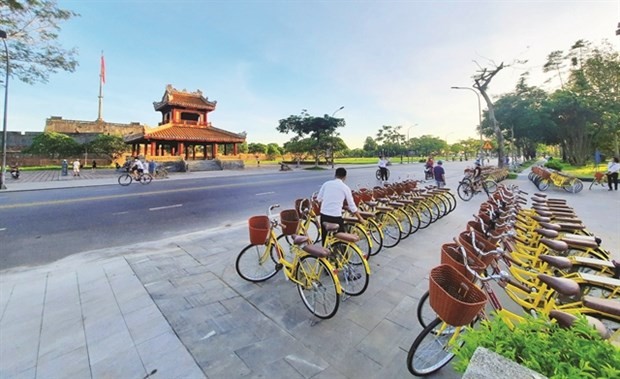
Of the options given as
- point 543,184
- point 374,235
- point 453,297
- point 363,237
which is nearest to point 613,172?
point 543,184

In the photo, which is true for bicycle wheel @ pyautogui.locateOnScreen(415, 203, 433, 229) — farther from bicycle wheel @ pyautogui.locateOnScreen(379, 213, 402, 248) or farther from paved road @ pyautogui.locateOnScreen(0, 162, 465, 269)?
paved road @ pyautogui.locateOnScreen(0, 162, 465, 269)

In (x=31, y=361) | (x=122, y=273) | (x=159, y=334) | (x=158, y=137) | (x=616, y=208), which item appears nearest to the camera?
(x=31, y=361)

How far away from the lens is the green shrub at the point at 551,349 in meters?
1.21

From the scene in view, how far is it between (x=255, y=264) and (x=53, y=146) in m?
40.9

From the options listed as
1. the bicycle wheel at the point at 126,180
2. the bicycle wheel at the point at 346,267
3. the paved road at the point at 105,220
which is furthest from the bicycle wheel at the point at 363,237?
the bicycle wheel at the point at 126,180

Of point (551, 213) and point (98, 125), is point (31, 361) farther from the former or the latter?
point (98, 125)

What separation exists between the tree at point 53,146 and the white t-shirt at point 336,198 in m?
41.1

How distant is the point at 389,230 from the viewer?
5.66 metres

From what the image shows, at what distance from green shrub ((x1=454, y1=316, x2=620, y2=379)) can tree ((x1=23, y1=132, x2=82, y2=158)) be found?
43614 mm

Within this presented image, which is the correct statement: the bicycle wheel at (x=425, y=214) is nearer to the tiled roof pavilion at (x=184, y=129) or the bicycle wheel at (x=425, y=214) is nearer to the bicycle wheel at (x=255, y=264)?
the bicycle wheel at (x=255, y=264)

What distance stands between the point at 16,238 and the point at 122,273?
395cm

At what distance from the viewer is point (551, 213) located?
479 centimetres

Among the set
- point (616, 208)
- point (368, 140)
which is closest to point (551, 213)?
point (616, 208)

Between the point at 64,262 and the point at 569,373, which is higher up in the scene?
the point at 569,373
